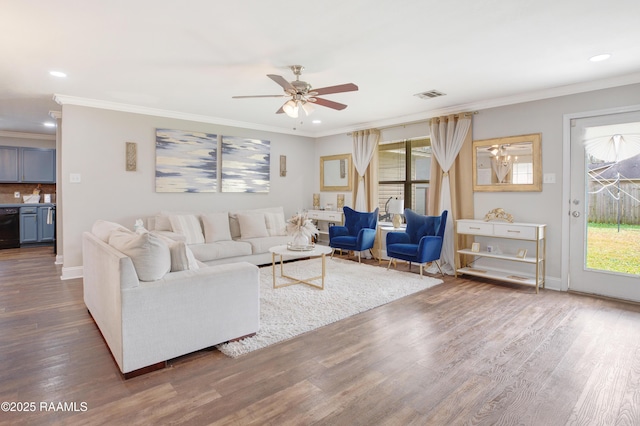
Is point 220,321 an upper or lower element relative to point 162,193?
lower

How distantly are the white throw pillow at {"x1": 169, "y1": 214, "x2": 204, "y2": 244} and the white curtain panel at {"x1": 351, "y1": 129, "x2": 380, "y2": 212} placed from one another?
2.95 metres

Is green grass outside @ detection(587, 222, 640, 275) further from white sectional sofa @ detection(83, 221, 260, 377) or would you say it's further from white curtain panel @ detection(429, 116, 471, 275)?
white sectional sofa @ detection(83, 221, 260, 377)

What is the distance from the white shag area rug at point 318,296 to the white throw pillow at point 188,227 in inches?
44.4

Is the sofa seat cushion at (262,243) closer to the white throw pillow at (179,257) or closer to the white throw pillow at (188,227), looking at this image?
the white throw pillow at (188,227)

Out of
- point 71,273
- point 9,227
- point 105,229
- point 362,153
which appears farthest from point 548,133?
point 9,227

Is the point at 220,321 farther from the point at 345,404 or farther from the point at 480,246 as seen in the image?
the point at 480,246

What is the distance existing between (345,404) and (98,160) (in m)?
4.95

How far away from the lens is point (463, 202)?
5164 mm

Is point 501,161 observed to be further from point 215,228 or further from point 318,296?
point 215,228

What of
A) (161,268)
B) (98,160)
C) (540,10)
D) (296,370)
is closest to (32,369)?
(161,268)

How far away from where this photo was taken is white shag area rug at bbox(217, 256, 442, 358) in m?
2.94

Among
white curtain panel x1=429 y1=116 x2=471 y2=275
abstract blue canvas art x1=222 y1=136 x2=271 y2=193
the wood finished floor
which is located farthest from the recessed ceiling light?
abstract blue canvas art x1=222 y1=136 x2=271 y2=193

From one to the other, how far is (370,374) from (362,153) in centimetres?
477

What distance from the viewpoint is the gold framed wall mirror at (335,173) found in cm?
702
